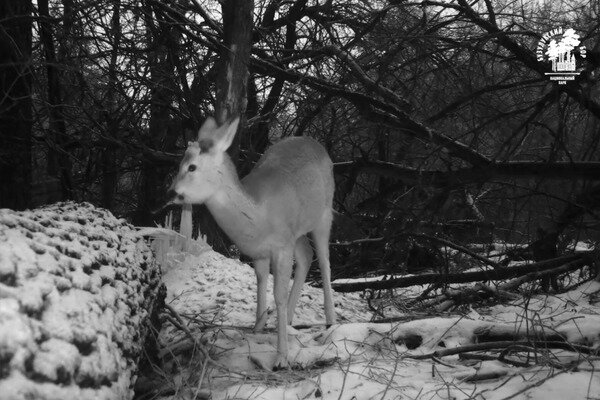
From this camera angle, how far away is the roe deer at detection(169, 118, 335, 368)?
8.91 ft

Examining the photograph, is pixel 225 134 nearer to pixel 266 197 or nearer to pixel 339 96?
pixel 266 197

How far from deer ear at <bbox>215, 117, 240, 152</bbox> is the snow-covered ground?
847 millimetres

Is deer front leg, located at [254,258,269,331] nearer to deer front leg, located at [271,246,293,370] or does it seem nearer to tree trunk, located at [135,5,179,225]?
deer front leg, located at [271,246,293,370]

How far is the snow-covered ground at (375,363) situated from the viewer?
7.35 ft

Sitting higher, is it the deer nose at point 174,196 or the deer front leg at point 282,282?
the deer nose at point 174,196

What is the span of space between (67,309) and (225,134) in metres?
1.16

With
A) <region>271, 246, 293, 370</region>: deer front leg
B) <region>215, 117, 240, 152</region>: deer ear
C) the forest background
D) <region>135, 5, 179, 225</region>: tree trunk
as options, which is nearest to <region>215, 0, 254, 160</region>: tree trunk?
the forest background

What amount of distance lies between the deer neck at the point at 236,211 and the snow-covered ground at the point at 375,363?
1.53ft

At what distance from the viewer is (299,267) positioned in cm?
362

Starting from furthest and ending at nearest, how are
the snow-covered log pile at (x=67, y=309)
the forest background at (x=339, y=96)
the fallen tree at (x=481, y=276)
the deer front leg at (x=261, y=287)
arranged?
1. the fallen tree at (x=481, y=276)
2. the forest background at (x=339, y=96)
3. the deer front leg at (x=261, y=287)
4. the snow-covered log pile at (x=67, y=309)

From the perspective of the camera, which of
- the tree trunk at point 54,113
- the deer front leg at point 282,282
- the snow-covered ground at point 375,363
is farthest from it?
the tree trunk at point 54,113

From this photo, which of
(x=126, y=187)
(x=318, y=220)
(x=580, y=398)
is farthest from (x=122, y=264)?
(x=126, y=187)

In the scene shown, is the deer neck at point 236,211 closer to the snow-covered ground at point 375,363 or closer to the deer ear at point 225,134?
the deer ear at point 225,134

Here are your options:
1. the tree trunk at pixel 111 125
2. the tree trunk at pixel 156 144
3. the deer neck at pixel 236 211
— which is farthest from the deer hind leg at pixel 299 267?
the tree trunk at pixel 156 144
